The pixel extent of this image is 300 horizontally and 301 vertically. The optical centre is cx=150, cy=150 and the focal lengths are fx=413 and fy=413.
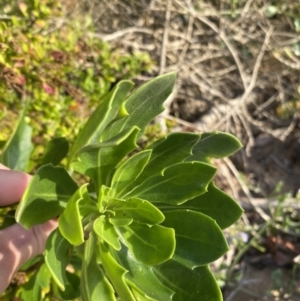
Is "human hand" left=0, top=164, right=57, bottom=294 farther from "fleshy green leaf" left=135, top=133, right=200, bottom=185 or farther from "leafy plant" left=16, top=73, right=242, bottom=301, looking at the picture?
"fleshy green leaf" left=135, top=133, right=200, bottom=185

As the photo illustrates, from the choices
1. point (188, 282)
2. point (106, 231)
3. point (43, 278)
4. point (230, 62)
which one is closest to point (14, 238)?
point (43, 278)

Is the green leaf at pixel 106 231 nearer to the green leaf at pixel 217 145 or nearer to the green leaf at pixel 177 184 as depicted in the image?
the green leaf at pixel 177 184

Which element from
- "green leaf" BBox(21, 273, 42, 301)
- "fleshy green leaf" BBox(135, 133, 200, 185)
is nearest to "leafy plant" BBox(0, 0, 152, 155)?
"green leaf" BBox(21, 273, 42, 301)

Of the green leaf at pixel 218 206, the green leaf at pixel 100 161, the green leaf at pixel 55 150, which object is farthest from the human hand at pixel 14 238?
the green leaf at pixel 218 206

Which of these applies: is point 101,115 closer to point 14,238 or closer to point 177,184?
point 177,184

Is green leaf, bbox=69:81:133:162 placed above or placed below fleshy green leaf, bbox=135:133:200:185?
above

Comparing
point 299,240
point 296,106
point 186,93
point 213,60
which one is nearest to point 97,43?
point 186,93

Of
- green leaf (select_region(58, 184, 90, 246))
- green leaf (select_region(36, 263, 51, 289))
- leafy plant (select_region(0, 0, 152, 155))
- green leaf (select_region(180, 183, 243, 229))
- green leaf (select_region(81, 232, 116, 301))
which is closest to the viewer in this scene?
green leaf (select_region(58, 184, 90, 246))
